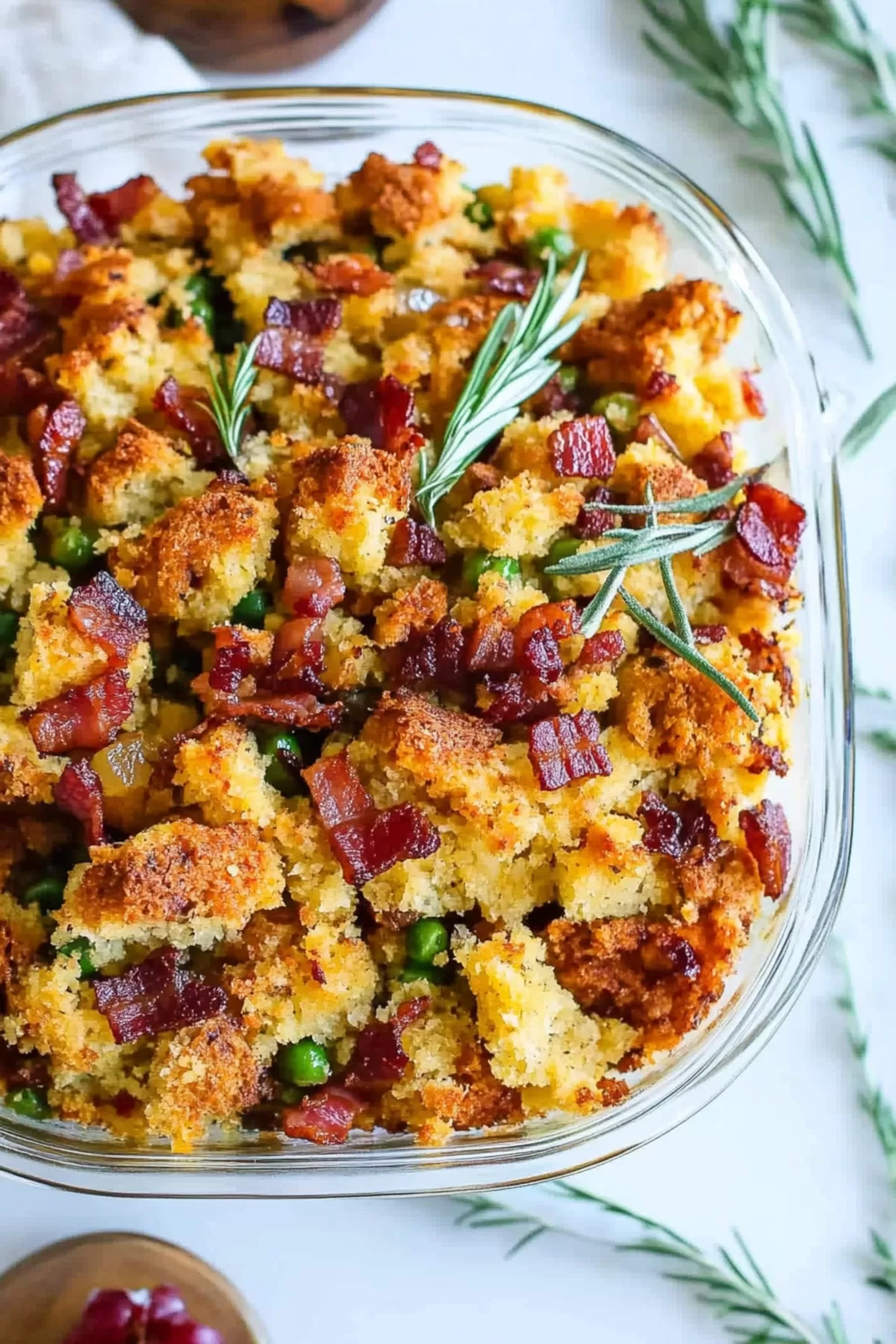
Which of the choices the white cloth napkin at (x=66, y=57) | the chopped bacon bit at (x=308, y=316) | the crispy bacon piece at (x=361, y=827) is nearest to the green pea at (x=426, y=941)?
the crispy bacon piece at (x=361, y=827)

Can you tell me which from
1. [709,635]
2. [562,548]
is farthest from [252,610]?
[709,635]

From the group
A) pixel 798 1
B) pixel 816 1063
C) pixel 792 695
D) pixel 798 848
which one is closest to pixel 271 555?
pixel 792 695

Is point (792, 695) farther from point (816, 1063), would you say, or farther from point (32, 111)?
point (32, 111)

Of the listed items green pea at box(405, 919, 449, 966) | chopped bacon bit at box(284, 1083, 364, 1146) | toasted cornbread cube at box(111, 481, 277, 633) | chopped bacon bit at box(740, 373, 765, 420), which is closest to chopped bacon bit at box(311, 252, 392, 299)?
toasted cornbread cube at box(111, 481, 277, 633)

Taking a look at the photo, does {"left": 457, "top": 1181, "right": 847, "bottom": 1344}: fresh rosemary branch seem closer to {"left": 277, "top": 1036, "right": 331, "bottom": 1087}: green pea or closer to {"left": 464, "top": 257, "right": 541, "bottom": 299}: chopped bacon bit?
{"left": 277, "top": 1036, "right": 331, "bottom": 1087}: green pea

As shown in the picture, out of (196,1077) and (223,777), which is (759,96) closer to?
(223,777)
